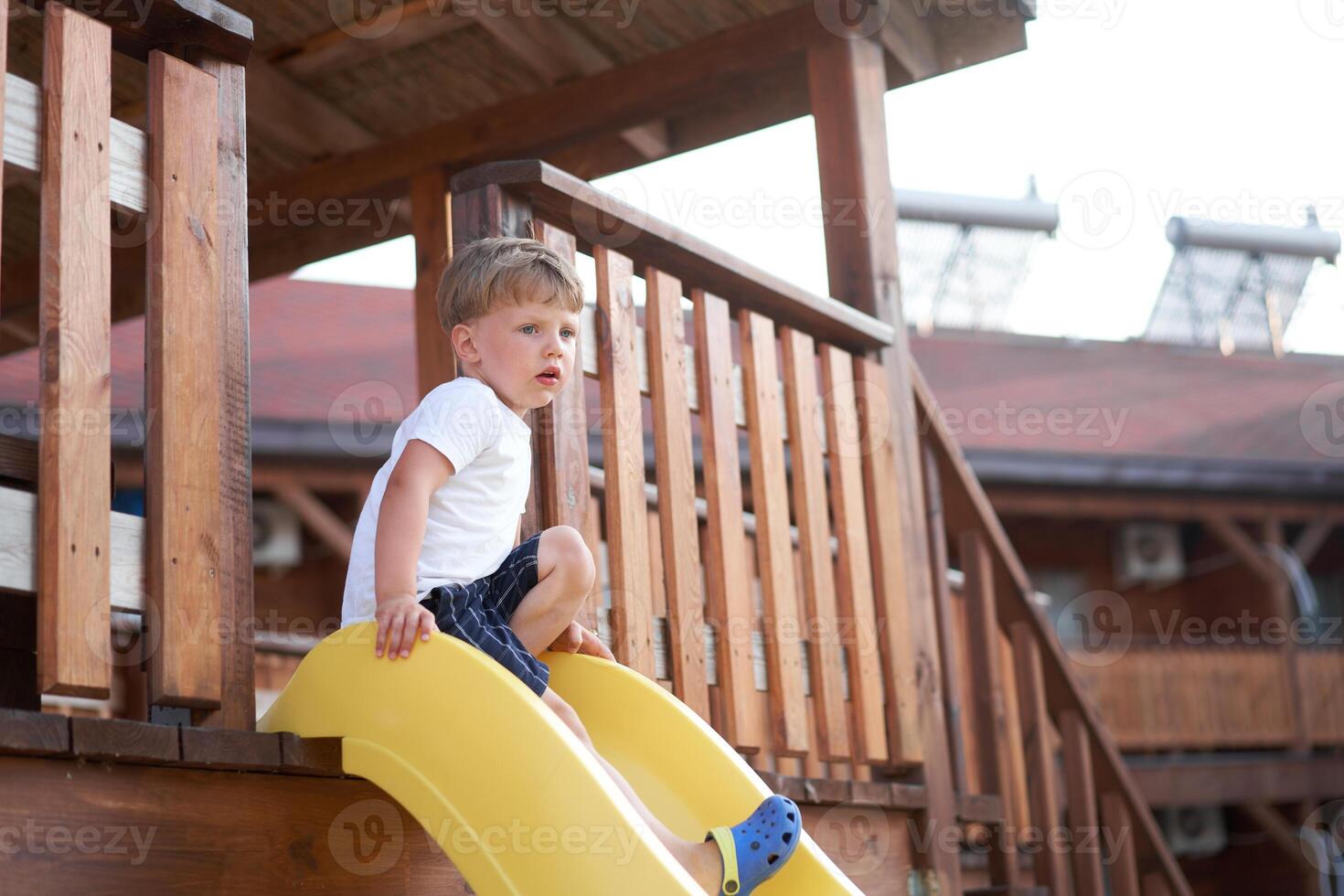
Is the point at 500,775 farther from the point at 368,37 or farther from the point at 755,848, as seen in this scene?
the point at 368,37

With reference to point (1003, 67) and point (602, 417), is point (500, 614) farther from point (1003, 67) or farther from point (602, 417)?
point (1003, 67)

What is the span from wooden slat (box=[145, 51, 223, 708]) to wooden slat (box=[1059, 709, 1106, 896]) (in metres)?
3.79

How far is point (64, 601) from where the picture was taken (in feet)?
7.68

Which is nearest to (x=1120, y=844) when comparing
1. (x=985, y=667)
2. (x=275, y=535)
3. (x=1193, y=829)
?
(x=985, y=667)

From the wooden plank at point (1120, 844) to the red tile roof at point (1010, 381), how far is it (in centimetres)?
805

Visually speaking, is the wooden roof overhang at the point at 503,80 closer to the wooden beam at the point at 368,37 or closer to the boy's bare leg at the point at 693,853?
the wooden beam at the point at 368,37

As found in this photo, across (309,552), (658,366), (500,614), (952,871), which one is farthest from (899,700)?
(309,552)

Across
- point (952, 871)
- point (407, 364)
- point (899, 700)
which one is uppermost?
point (407, 364)

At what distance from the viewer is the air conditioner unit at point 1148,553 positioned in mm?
17422

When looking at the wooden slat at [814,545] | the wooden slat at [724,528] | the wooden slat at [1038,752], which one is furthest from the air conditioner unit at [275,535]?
the wooden slat at [724,528]

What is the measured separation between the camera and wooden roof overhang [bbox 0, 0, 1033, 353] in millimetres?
4941

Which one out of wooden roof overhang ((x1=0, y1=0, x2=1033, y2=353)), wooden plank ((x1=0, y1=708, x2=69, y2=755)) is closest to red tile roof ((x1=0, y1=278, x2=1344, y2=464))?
wooden roof overhang ((x1=0, y1=0, x2=1033, y2=353))

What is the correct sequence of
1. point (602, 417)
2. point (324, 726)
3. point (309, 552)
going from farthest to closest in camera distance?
point (309, 552) → point (602, 417) → point (324, 726)

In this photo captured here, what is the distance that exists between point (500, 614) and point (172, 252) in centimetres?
85
